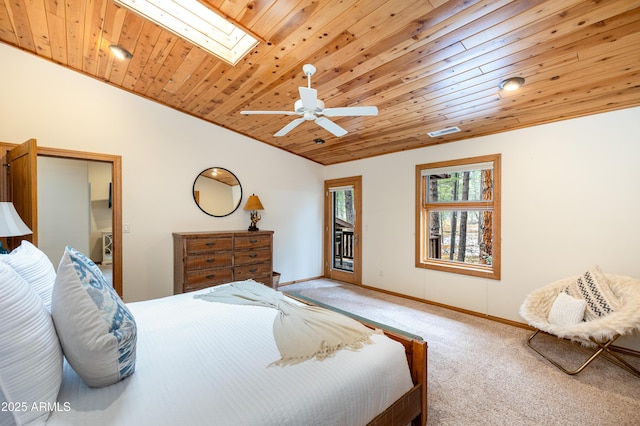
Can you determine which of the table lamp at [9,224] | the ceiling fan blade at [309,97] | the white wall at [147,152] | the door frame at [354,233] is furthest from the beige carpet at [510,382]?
the table lamp at [9,224]

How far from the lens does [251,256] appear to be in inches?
157

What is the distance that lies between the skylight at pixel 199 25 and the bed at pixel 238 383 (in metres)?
2.11

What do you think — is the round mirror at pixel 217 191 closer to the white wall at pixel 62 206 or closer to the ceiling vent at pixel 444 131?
the white wall at pixel 62 206

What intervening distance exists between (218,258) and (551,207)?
4.08 metres

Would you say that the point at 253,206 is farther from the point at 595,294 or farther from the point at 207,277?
the point at 595,294

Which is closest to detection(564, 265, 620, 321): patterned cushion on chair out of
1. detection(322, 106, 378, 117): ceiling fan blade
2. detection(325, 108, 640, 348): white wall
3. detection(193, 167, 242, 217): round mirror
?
detection(325, 108, 640, 348): white wall

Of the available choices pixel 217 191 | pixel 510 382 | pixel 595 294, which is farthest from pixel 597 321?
pixel 217 191

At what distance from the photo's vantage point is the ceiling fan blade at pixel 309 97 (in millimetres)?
1898

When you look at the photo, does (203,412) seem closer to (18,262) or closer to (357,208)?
(18,262)

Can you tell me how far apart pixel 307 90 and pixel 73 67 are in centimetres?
309

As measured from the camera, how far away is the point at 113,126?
339cm

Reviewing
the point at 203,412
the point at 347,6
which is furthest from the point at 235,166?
the point at 203,412

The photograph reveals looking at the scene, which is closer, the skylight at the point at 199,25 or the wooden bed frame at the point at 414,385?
the wooden bed frame at the point at 414,385

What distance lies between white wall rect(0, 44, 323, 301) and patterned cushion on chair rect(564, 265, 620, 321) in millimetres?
3923
